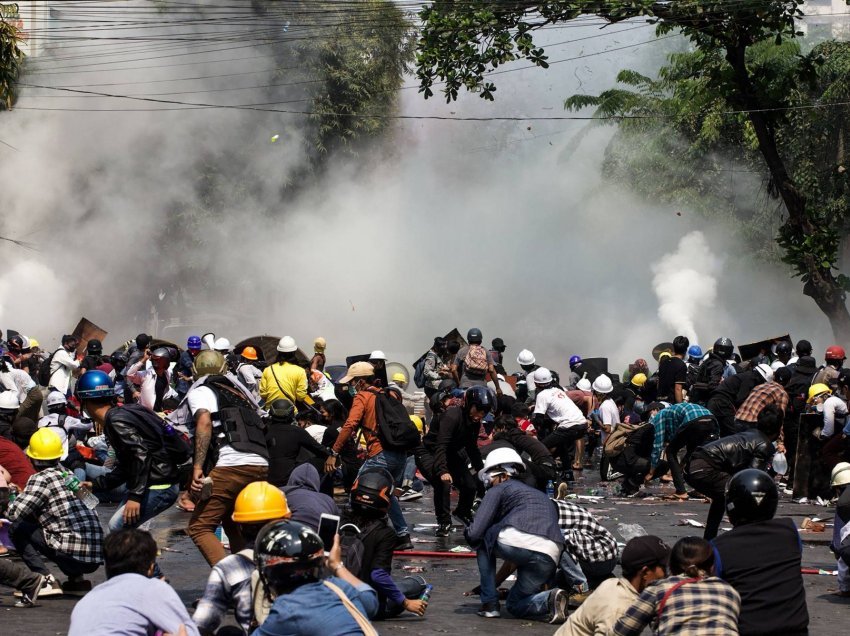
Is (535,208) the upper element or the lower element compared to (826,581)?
upper

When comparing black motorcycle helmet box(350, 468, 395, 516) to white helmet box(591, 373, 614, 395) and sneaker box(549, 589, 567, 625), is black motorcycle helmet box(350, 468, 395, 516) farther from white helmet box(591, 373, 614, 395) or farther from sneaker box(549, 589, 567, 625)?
white helmet box(591, 373, 614, 395)

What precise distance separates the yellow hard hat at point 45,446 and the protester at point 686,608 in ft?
13.7

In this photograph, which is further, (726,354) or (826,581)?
(726,354)

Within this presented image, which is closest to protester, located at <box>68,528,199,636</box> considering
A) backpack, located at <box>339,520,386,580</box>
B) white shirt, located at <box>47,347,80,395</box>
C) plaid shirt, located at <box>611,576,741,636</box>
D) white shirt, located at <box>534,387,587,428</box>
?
plaid shirt, located at <box>611,576,741,636</box>

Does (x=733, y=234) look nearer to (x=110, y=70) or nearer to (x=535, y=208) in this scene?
(x=535, y=208)

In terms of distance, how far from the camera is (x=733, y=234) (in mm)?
34188

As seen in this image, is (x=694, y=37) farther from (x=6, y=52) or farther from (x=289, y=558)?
(x=289, y=558)

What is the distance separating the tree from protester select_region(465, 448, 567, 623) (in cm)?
1138

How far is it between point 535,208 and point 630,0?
21.7 metres

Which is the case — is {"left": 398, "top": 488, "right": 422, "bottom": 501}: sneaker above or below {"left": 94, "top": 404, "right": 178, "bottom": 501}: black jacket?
below

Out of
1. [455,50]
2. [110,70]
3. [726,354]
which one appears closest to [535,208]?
[110,70]

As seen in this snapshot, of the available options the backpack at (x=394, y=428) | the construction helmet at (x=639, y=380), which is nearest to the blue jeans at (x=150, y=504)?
the backpack at (x=394, y=428)

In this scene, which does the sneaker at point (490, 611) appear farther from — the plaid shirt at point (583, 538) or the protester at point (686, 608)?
the protester at point (686, 608)

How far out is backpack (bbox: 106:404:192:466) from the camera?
22.6 feet
